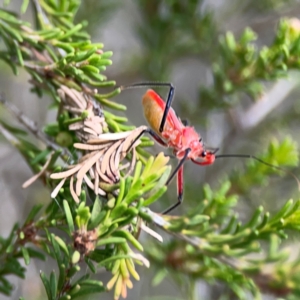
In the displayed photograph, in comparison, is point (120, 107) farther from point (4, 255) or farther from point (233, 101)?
point (233, 101)

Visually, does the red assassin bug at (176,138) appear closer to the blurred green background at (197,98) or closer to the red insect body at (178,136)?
the red insect body at (178,136)

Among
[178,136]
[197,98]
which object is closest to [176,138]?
[178,136]

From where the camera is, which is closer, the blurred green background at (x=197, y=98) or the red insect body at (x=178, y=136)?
the red insect body at (x=178, y=136)

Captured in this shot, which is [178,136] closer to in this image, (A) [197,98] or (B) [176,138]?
(B) [176,138]

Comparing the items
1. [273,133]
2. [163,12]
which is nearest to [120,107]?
[163,12]

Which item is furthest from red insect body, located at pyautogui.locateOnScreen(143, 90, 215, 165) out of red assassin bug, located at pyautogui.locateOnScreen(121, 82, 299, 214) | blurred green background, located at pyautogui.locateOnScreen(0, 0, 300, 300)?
blurred green background, located at pyautogui.locateOnScreen(0, 0, 300, 300)

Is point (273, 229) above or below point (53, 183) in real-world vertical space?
above

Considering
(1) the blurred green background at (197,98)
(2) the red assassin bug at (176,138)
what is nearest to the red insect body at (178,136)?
(2) the red assassin bug at (176,138)
